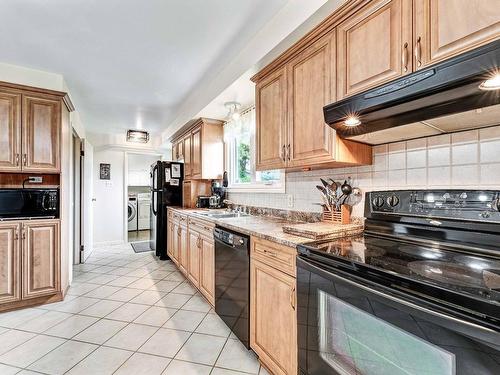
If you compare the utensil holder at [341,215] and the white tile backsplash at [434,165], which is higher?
the white tile backsplash at [434,165]

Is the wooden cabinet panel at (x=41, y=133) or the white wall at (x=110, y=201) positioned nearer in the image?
the wooden cabinet panel at (x=41, y=133)

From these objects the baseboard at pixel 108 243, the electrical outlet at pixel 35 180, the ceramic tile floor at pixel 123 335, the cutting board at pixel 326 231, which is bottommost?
the ceramic tile floor at pixel 123 335

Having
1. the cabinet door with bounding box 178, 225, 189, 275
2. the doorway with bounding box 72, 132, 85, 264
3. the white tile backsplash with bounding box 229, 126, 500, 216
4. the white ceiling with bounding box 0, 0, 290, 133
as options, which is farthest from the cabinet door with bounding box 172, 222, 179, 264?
the white tile backsplash with bounding box 229, 126, 500, 216

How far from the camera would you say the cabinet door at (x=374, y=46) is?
46.5 inches

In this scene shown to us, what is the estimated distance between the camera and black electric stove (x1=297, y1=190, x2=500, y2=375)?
68cm

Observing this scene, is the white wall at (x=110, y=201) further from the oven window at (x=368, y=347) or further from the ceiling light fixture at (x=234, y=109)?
the oven window at (x=368, y=347)

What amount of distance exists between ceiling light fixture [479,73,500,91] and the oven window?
34.3 inches

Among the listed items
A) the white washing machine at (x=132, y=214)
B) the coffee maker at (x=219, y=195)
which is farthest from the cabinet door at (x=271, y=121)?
the white washing machine at (x=132, y=214)

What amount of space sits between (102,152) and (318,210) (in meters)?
4.97

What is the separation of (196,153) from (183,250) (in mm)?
1376

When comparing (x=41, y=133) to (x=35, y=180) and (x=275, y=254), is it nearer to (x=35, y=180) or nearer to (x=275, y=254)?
(x=35, y=180)

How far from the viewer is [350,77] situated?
1425mm

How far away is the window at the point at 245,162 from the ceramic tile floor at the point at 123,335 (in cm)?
136

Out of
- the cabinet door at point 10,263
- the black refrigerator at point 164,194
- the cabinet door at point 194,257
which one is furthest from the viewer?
the black refrigerator at point 164,194
